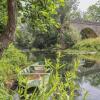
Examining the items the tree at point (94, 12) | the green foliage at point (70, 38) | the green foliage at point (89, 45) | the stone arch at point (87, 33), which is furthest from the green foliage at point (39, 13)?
the tree at point (94, 12)

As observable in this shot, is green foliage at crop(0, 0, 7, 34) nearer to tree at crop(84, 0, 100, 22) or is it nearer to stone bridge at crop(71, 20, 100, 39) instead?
stone bridge at crop(71, 20, 100, 39)

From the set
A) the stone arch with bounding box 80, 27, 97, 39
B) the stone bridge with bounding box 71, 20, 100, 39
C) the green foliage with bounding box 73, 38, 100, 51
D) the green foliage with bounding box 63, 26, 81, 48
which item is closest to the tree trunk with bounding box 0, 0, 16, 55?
the green foliage with bounding box 73, 38, 100, 51

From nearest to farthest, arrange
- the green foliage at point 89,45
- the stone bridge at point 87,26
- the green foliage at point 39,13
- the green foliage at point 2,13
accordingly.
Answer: the green foliage at point 39,13 < the green foliage at point 2,13 < the green foliage at point 89,45 < the stone bridge at point 87,26

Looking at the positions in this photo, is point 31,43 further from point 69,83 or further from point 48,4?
point 69,83

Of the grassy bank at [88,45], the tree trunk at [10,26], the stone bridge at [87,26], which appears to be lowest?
the grassy bank at [88,45]

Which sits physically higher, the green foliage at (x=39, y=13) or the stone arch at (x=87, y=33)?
the green foliage at (x=39, y=13)

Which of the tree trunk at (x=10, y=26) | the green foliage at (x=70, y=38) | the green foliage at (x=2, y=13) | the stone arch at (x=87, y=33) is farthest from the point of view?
the stone arch at (x=87, y=33)

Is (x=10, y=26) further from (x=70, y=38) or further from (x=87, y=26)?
(x=87, y=26)

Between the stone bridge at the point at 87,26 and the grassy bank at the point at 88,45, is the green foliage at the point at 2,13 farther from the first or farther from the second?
the stone bridge at the point at 87,26

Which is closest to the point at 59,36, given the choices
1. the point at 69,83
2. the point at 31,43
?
the point at 31,43

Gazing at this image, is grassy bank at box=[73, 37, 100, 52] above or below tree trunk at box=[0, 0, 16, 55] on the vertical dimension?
below

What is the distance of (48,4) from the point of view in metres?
6.11

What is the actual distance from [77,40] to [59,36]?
8.63 ft

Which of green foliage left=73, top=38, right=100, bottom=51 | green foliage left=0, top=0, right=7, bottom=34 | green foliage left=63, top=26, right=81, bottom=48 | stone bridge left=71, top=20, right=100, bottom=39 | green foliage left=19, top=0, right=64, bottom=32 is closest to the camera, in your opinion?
green foliage left=19, top=0, right=64, bottom=32
